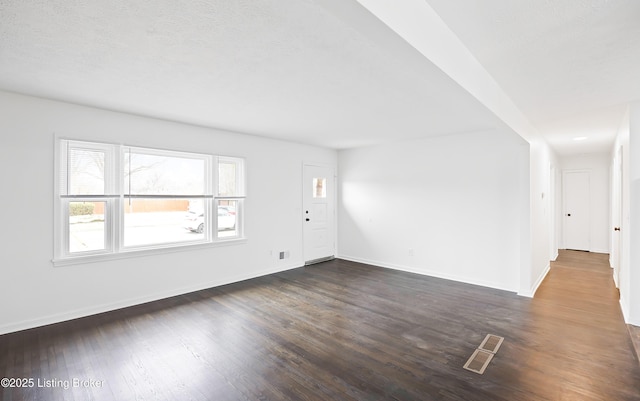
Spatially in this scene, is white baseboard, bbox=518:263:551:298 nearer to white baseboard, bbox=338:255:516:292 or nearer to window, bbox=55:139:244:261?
white baseboard, bbox=338:255:516:292

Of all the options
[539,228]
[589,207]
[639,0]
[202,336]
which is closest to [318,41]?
[639,0]

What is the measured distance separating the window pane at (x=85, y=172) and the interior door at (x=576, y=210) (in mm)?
10155

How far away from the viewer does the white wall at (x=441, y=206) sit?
4590 millimetres

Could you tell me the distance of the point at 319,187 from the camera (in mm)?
6621

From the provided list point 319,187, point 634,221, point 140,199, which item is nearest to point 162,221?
point 140,199

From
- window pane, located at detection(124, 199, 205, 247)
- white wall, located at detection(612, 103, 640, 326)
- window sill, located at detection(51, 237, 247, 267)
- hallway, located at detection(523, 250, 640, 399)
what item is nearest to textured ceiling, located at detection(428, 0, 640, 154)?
white wall, located at detection(612, 103, 640, 326)

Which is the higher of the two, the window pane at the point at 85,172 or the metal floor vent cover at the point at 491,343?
the window pane at the point at 85,172

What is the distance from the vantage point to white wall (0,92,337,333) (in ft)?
10.3

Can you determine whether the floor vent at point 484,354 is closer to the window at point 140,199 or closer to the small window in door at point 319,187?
the window at point 140,199

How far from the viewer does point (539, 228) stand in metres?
4.95

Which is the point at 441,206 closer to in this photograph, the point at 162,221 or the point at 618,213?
the point at 618,213

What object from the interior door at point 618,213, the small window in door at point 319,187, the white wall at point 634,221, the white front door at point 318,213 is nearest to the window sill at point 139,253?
the white front door at point 318,213

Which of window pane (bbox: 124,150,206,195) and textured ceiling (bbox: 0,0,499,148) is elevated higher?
textured ceiling (bbox: 0,0,499,148)

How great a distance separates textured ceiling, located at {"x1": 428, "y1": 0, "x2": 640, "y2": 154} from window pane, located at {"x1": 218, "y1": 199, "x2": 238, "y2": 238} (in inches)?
162
